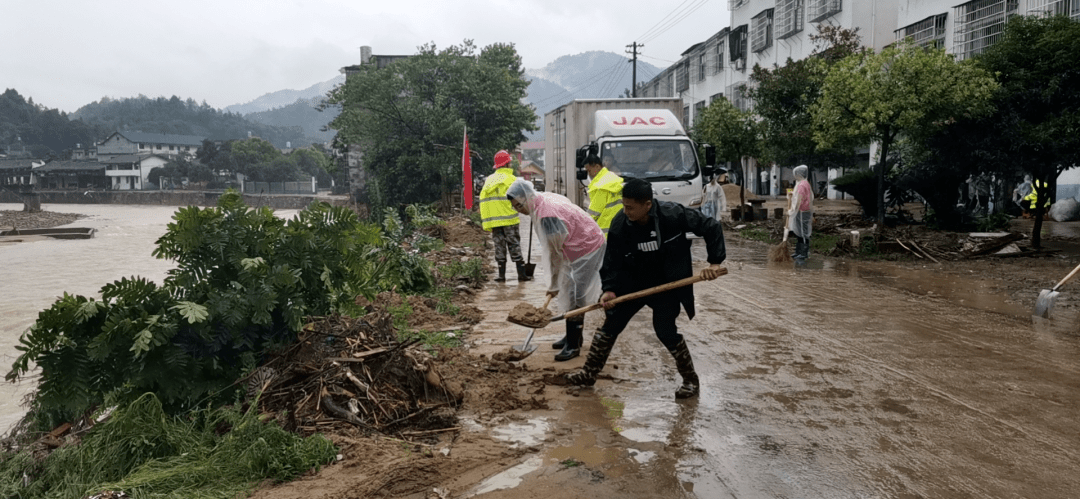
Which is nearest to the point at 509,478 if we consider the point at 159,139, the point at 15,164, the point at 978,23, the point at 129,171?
the point at 978,23

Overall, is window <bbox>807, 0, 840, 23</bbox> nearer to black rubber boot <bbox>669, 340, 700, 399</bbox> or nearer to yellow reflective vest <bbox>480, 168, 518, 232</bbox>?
yellow reflective vest <bbox>480, 168, 518, 232</bbox>

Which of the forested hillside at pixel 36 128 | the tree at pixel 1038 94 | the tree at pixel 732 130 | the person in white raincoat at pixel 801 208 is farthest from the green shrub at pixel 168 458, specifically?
the forested hillside at pixel 36 128

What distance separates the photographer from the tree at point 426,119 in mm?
30906

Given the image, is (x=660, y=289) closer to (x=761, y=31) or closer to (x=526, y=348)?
(x=526, y=348)

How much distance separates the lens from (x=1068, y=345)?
276 inches

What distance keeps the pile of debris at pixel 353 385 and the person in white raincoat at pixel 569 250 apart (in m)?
1.44

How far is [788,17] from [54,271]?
1184 inches

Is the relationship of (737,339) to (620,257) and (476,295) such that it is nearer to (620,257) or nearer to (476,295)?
(620,257)

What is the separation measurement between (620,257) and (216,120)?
122309mm

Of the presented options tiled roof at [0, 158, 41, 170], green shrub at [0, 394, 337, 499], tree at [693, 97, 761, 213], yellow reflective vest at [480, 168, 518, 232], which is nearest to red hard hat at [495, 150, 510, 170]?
yellow reflective vest at [480, 168, 518, 232]

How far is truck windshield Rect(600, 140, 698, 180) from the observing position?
A: 15.2m

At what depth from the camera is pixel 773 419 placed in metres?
5.02

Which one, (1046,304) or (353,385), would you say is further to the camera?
(1046,304)

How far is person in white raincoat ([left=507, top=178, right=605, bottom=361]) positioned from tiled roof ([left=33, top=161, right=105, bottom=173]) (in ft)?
260
